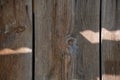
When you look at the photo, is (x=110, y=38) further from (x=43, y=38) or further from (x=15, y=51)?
(x=15, y=51)

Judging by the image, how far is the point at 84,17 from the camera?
117 centimetres

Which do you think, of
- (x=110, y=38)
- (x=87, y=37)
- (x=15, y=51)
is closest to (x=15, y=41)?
(x=15, y=51)

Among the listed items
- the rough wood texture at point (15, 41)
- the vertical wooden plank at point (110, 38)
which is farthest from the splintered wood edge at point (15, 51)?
the vertical wooden plank at point (110, 38)

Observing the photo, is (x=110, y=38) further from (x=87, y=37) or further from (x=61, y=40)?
(x=61, y=40)

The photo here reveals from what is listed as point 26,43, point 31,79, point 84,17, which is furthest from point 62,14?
point 31,79

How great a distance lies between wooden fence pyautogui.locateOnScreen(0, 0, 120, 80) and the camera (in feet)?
3.77

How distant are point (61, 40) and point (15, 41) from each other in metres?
0.22

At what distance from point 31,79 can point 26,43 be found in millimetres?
173

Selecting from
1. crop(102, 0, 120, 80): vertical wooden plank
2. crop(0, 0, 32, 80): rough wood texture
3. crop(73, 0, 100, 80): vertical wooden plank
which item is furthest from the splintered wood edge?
crop(102, 0, 120, 80): vertical wooden plank

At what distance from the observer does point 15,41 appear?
114 centimetres

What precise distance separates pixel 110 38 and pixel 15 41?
0.45 meters

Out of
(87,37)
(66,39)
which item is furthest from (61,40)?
(87,37)

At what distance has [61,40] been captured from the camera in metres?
1.17

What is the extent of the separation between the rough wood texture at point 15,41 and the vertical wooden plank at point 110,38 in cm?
36
